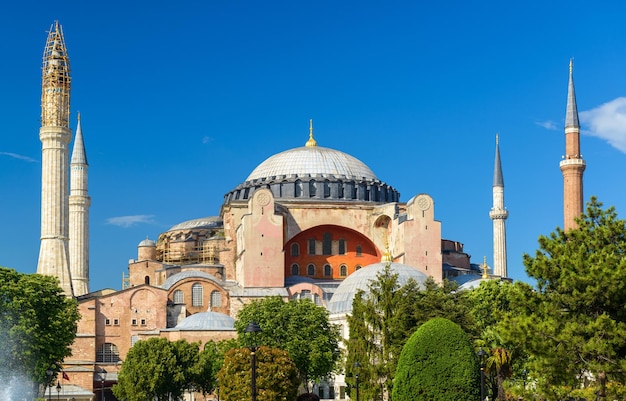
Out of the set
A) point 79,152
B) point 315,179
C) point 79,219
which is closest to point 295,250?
point 315,179

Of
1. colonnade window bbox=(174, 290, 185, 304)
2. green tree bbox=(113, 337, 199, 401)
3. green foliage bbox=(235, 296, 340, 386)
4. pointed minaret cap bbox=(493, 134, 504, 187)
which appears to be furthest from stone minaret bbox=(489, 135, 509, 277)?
green tree bbox=(113, 337, 199, 401)

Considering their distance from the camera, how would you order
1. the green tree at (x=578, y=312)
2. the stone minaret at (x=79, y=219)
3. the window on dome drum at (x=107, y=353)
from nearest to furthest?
the green tree at (x=578, y=312)
the window on dome drum at (x=107, y=353)
the stone minaret at (x=79, y=219)

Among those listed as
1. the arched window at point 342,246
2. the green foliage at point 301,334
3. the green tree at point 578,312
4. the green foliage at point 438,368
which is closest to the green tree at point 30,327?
the green foliage at point 301,334

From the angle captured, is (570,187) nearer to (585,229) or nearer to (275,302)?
(275,302)

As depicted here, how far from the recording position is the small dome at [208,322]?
5112 centimetres

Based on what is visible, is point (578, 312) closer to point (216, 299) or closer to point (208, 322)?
point (208, 322)

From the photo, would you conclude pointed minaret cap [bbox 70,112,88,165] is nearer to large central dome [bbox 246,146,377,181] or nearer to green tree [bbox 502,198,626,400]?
large central dome [bbox 246,146,377,181]

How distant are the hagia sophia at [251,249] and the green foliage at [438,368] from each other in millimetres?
20273

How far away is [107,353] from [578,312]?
32.6m

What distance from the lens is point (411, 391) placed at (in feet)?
93.3

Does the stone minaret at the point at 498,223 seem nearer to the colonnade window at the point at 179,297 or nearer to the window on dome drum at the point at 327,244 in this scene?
the window on dome drum at the point at 327,244

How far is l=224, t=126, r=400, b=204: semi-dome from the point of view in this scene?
200ft

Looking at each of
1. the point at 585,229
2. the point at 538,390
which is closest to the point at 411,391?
the point at 538,390

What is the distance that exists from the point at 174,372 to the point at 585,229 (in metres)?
22.5
